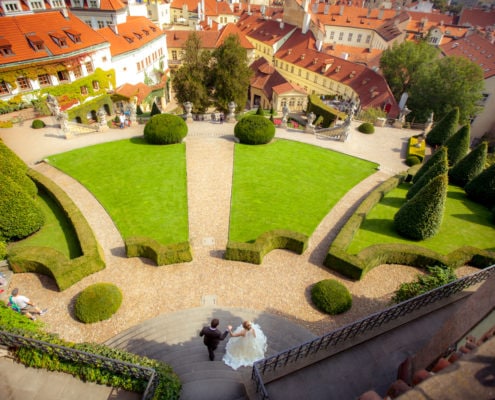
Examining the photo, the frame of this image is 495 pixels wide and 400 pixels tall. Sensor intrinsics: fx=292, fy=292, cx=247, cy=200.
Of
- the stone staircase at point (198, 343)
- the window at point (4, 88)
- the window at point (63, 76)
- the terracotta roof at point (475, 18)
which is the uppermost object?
the terracotta roof at point (475, 18)

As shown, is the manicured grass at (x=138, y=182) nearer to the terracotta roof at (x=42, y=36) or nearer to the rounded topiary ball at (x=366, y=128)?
the terracotta roof at (x=42, y=36)

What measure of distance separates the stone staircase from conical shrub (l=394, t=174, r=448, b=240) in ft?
28.7

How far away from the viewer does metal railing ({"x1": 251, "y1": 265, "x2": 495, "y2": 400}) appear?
807 centimetres

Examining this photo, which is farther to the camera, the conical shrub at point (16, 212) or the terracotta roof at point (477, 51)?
the terracotta roof at point (477, 51)

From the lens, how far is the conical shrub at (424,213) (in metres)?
14.7

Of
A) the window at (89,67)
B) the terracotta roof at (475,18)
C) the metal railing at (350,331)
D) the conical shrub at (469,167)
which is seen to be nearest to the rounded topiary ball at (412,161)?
the conical shrub at (469,167)

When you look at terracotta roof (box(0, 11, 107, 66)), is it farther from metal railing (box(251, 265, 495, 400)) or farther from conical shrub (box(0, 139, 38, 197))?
metal railing (box(251, 265, 495, 400))

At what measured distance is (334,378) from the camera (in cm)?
830

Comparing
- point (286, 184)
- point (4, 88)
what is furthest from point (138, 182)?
point (4, 88)

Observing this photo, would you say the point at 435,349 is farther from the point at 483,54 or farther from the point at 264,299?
the point at 483,54

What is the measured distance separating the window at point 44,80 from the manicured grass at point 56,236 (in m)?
21.3

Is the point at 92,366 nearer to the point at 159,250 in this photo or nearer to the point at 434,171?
the point at 159,250

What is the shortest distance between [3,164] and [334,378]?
18598 millimetres

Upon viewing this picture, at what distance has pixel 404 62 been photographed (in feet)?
149
